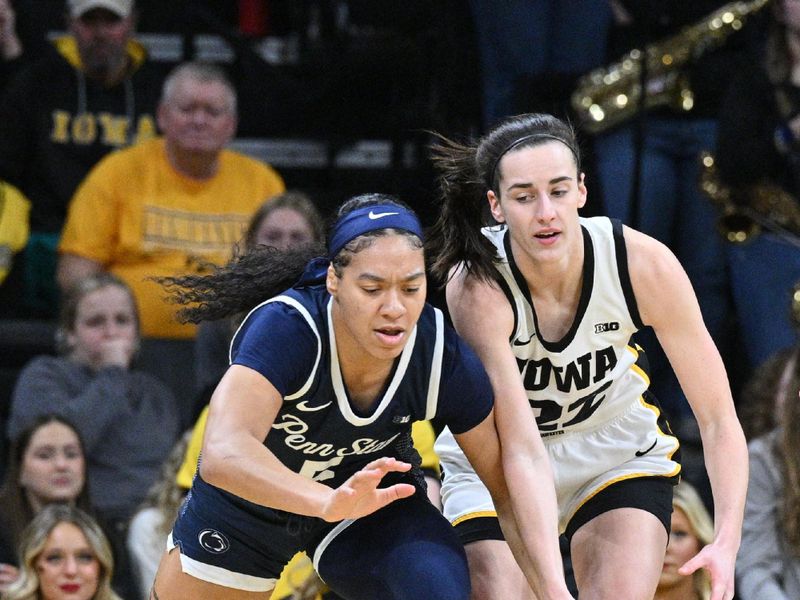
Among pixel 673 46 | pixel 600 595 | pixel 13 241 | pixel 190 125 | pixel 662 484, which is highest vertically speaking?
pixel 673 46

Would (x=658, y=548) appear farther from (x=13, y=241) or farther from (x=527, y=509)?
(x=13, y=241)

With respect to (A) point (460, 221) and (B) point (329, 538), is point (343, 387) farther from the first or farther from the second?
(A) point (460, 221)

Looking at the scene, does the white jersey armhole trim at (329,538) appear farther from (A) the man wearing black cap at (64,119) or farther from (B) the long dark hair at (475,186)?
(A) the man wearing black cap at (64,119)

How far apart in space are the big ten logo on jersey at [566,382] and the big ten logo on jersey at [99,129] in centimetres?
307

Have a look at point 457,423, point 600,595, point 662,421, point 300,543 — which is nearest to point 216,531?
point 300,543

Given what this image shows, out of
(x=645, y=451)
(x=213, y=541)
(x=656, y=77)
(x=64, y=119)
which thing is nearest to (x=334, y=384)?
(x=213, y=541)

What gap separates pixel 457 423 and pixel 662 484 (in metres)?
0.60

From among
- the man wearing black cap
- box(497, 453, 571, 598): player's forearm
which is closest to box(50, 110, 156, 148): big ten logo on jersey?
the man wearing black cap

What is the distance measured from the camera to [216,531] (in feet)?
11.8

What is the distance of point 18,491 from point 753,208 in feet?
9.35

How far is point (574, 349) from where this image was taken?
3641mm

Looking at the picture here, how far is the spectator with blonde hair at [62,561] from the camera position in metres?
4.63

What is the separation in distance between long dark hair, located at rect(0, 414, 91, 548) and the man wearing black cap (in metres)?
1.12

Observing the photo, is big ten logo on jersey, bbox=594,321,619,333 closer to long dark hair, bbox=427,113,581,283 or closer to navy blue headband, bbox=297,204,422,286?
long dark hair, bbox=427,113,581,283
